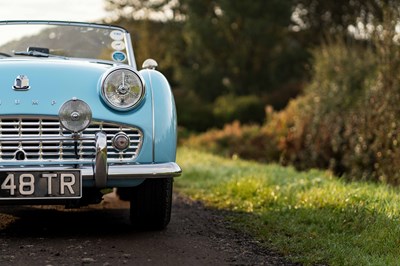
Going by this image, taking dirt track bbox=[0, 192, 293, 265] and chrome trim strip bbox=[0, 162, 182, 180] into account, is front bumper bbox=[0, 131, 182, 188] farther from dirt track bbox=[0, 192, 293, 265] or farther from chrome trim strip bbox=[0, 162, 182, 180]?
dirt track bbox=[0, 192, 293, 265]

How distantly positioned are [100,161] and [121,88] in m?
0.49

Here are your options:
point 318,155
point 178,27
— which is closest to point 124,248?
point 318,155

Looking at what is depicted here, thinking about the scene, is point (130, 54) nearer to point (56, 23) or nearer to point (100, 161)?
point (56, 23)

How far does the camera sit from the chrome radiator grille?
Result: 15.9 feet

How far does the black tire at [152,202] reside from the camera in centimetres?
532

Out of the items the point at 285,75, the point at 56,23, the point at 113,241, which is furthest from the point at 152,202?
the point at 285,75

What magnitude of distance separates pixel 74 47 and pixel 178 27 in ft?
96.0

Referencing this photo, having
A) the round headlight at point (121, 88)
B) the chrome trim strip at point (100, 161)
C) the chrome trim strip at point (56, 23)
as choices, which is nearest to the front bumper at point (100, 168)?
the chrome trim strip at point (100, 161)

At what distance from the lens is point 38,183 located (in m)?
4.78

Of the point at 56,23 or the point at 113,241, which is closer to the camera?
the point at 113,241

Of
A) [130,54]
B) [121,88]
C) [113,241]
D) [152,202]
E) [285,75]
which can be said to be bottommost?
[285,75]

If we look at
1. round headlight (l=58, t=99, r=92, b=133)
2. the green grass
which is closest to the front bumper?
round headlight (l=58, t=99, r=92, b=133)

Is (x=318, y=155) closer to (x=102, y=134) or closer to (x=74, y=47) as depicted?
(x=74, y=47)

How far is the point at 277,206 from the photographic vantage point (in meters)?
6.93
